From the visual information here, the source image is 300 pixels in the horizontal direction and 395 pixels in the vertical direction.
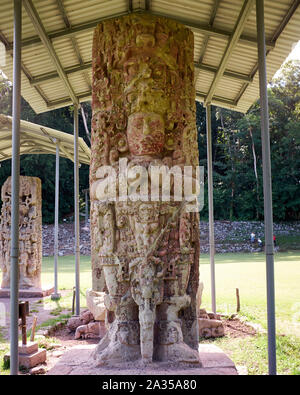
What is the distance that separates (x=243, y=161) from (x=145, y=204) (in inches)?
1281

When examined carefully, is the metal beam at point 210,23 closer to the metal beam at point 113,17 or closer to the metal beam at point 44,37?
the metal beam at point 113,17

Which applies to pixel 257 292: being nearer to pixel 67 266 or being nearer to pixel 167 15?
pixel 167 15

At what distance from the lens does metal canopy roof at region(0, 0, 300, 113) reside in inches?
235

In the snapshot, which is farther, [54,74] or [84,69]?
[84,69]

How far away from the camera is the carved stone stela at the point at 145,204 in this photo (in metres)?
5.54

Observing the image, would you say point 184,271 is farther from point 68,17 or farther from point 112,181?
point 68,17

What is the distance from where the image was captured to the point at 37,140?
12500 mm

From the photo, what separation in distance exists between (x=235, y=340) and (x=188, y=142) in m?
4.07

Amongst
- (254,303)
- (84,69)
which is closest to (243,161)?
(254,303)

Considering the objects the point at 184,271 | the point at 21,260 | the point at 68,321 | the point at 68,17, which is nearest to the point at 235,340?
the point at 184,271

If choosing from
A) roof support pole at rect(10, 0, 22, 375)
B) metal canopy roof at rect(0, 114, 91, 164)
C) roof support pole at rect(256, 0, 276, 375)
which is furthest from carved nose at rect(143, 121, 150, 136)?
metal canopy roof at rect(0, 114, 91, 164)

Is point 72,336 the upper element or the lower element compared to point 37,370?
lower

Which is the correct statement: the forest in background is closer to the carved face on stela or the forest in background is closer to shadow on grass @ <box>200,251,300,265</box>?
shadow on grass @ <box>200,251,300,265</box>

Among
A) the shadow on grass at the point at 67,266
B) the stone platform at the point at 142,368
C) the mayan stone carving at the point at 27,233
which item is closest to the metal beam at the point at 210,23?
the stone platform at the point at 142,368
